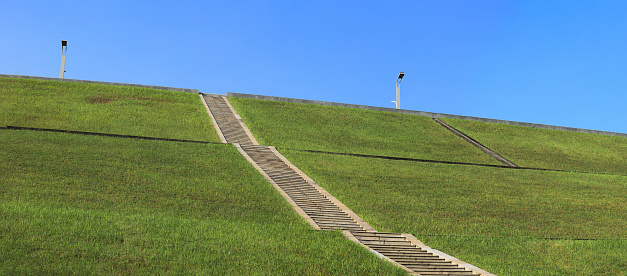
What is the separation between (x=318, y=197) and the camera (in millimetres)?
22641

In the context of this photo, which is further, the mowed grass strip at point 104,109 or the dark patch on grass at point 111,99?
the dark patch on grass at point 111,99

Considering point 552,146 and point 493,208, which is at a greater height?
point 552,146

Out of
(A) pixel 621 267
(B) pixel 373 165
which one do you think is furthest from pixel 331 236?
(B) pixel 373 165

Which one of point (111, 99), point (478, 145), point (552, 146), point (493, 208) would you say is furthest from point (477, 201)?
point (111, 99)

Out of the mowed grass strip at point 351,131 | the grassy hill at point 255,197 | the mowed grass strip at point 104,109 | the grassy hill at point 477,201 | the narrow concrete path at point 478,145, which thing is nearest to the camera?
the grassy hill at point 255,197

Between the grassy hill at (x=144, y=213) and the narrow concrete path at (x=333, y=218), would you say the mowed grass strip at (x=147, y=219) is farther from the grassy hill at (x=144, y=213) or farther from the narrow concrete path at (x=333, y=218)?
the narrow concrete path at (x=333, y=218)

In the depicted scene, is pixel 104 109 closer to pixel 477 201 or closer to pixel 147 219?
pixel 147 219

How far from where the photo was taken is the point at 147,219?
55.0ft

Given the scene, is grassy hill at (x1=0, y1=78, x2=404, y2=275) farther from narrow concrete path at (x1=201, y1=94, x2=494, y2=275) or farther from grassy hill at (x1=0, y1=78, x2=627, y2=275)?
narrow concrete path at (x1=201, y1=94, x2=494, y2=275)

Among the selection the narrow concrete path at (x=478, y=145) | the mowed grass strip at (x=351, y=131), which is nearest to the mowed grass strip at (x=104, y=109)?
the mowed grass strip at (x=351, y=131)

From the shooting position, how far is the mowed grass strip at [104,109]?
1283 inches

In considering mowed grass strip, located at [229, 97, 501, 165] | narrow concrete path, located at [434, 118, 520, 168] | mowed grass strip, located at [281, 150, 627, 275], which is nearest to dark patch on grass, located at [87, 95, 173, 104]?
mowed grass strip, located at [229, 97, 501, 165]

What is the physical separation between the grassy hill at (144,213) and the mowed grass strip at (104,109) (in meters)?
0.29

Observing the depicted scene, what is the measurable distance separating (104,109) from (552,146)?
1253 inches
